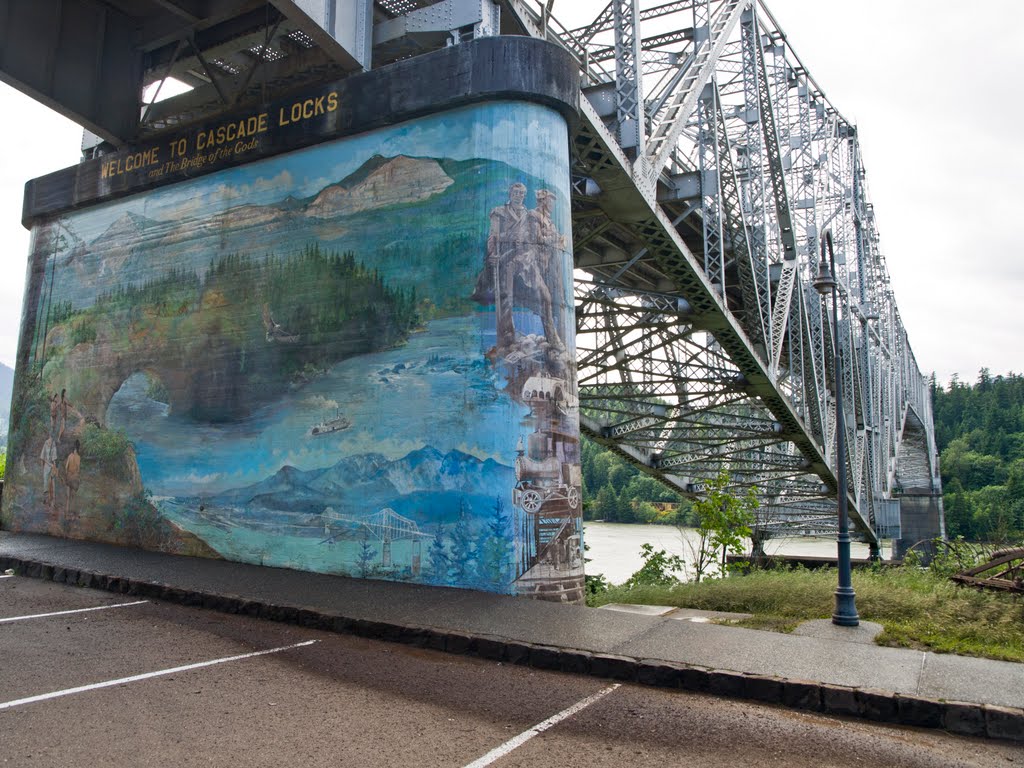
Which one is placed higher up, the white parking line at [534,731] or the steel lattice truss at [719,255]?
the steel lattice truss at [719,255]

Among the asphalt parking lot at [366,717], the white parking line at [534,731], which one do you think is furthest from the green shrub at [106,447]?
the white parking line at [534,731]

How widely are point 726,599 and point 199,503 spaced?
9.09 m

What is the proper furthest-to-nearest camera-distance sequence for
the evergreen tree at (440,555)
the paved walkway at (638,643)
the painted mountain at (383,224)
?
1. the painted mountain at (383,224)
2. the evergreen tree at (440,555)
3. the paved walkway at (638,643)

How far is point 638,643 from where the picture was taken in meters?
7.37

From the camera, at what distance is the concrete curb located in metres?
5.48

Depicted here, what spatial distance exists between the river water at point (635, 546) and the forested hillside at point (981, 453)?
10916mm

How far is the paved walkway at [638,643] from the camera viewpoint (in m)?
5.79

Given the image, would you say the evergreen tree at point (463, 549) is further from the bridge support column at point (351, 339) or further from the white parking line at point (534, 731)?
the white parking line at point (534, 731)

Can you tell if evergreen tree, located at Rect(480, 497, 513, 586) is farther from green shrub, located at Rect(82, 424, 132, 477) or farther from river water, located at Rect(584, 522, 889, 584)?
river water, located at Rect(584, 522, 889, 584)

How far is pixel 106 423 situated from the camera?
15.0m

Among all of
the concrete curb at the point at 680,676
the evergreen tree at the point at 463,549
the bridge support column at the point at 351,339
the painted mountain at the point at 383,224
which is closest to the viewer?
the concrete curb at the point at 680,676

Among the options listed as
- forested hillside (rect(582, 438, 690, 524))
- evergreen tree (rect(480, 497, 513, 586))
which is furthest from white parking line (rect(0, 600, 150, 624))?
forested hillside (rect(582, 438, 690, 524))

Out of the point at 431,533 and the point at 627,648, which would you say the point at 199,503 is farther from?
the point at 627,648

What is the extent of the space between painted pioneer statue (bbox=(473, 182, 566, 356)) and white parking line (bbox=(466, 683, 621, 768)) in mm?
5408
